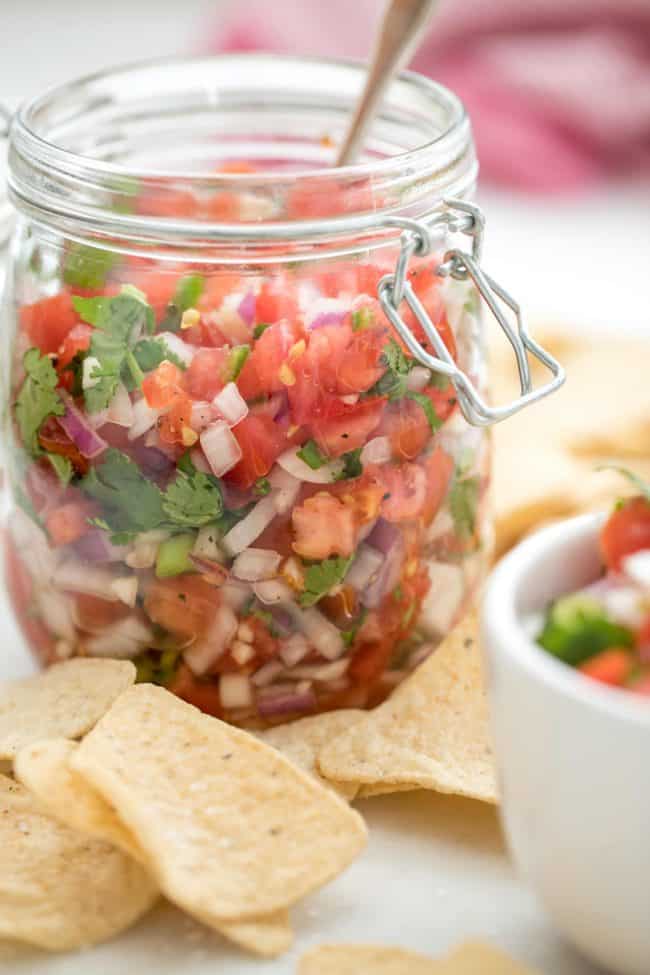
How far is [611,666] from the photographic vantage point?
0.80 m

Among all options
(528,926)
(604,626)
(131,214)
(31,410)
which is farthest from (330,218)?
(528,926)

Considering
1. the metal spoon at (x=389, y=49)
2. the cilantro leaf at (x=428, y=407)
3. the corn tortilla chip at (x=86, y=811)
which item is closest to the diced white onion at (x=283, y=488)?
the cilantro leaf at (x=428, y=407)

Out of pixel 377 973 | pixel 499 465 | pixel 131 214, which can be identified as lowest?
pixel 499 465

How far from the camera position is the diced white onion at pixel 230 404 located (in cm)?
100

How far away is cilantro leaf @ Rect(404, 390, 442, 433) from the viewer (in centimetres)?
105

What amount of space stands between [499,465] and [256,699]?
17.7 inches

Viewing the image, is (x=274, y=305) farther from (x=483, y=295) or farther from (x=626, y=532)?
(x=626, y=532)

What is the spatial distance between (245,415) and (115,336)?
0.34ft

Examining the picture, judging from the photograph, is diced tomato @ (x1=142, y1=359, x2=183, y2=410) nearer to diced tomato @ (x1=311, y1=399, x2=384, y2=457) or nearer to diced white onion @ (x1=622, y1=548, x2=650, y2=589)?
diced tomato @ (x1=311, y1=399, x2=384, y2=457)

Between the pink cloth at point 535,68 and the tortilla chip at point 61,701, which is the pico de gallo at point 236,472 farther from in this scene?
the pink cloth at point 535,68

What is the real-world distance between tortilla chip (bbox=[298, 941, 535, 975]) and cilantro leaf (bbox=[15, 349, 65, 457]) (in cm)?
41

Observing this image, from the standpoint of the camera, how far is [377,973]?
85 centimetres

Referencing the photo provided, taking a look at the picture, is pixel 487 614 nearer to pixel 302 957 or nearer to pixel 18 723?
pixel 302 957

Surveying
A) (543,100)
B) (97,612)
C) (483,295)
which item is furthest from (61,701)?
(543,100)
